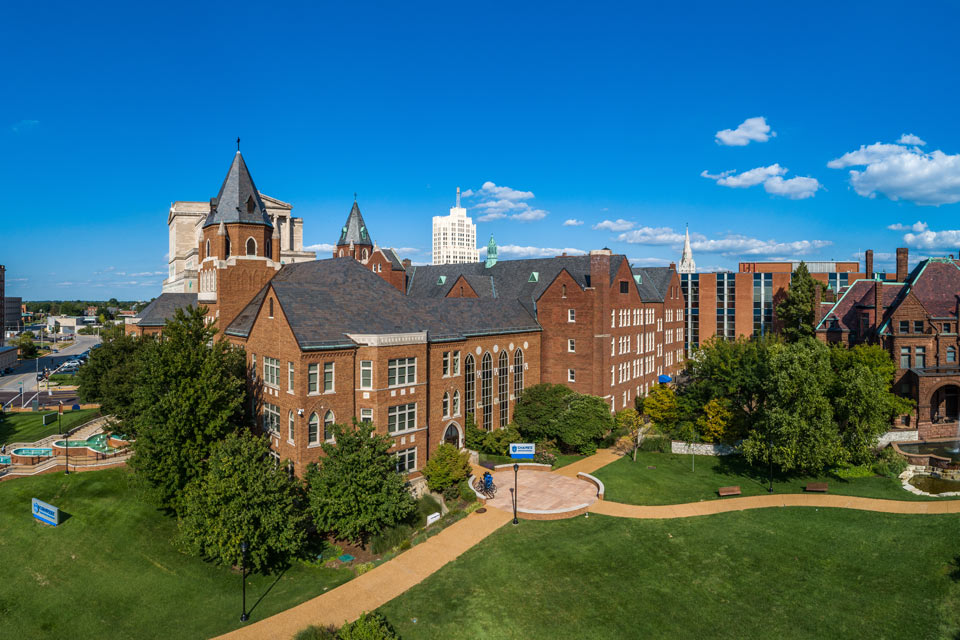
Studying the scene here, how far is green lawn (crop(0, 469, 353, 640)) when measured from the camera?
22703 mm

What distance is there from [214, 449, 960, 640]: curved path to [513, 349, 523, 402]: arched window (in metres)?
11.1

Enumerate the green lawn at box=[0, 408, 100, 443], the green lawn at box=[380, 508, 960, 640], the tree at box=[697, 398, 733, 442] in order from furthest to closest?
the green lawn at box=[0, 408, 100, 443]
the tree at box=[697, 398, 733, 442]
the green lawn at box=[380, 508, 960, 640]

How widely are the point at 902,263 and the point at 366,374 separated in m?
61.8

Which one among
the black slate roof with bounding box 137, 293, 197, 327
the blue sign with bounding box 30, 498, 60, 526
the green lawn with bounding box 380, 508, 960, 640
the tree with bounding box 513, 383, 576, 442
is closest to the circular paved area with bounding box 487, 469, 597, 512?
the green lawn with bounding box 380, 508, 960, 640

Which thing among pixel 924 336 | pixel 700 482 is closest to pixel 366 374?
pixel 700 482

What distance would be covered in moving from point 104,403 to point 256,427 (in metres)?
15.4

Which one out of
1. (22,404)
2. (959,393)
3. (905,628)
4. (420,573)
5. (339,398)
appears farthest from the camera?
(22,404)

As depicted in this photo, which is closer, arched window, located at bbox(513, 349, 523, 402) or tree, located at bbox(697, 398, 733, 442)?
tree, located at bbox(697, 398, 733, 442)

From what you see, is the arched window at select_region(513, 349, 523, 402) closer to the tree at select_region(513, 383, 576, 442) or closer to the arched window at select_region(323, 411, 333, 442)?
the tree at select_region(513, 383, 576, 442)

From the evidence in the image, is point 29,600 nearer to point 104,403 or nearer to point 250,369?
point 250,369

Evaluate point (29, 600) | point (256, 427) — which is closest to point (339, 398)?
point (256, 427)

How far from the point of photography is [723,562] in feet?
85.5

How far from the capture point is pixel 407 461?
36469 mm

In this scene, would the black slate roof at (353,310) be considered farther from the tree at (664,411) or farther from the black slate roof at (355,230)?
the black slate roof at (355,230)
